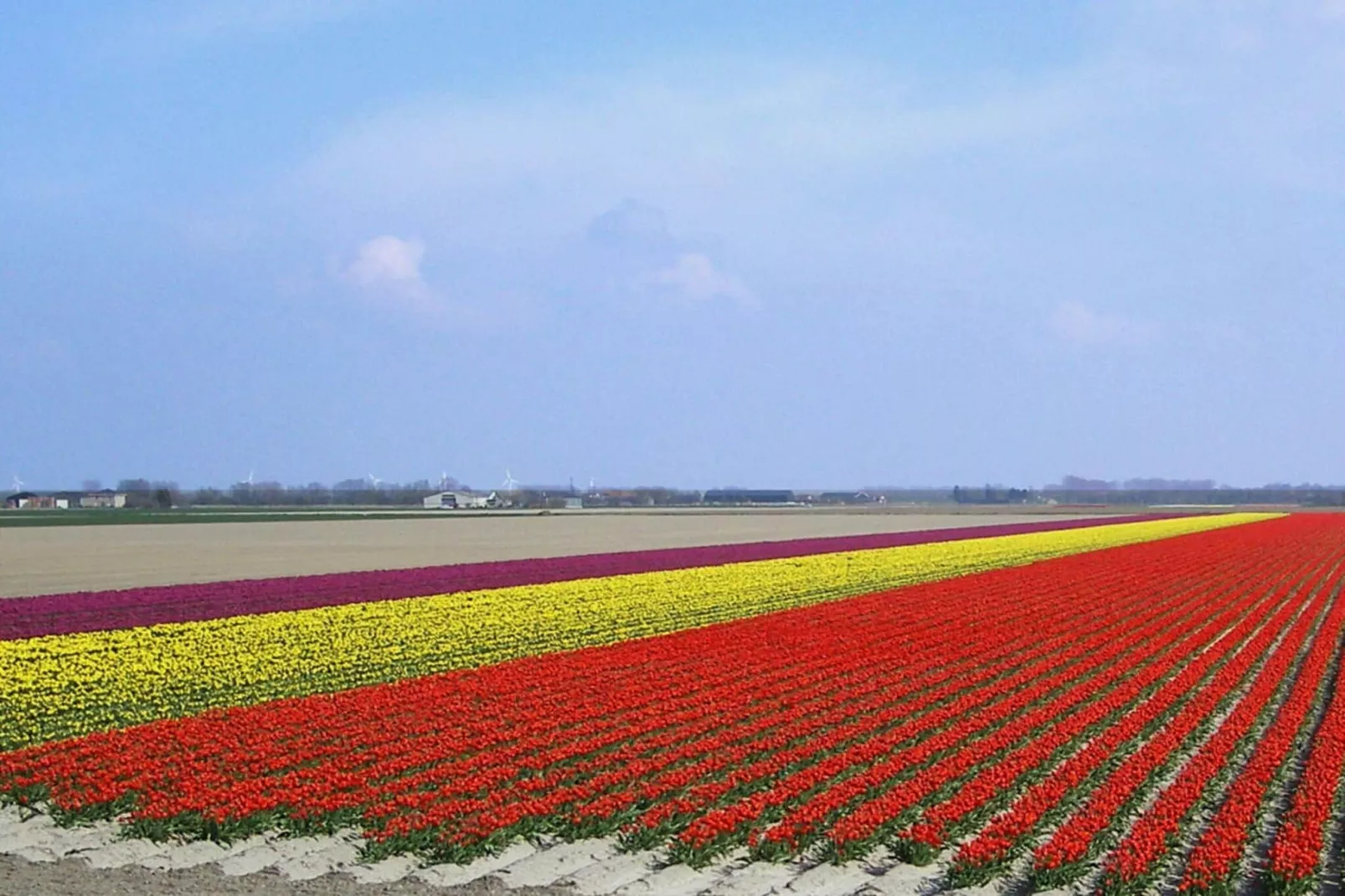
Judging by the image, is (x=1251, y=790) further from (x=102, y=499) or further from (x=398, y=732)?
(x=102, y=499)

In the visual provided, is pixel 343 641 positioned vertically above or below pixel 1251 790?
above

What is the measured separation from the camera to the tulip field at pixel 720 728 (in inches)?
395

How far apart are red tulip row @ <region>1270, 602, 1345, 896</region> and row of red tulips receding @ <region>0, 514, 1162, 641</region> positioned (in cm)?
1883

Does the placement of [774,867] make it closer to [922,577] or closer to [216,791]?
[216,791]

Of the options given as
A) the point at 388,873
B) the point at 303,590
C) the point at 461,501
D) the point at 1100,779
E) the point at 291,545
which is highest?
the point at 461,501

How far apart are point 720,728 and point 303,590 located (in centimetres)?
1926

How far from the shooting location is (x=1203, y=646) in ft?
68.7

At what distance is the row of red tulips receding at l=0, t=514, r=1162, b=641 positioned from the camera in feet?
81.3

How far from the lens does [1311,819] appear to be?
10352mm

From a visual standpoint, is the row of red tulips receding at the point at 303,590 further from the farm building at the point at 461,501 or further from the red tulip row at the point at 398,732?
the farm building at the point at 461,501

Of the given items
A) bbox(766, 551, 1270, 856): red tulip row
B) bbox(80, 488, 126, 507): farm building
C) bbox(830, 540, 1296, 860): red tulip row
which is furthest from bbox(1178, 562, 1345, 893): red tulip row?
bbox(80, 488, 126, 507): farm building

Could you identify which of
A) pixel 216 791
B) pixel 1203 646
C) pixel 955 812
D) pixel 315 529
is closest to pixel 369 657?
pixel 216 791

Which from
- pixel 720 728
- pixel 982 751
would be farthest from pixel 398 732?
pixel 982 751

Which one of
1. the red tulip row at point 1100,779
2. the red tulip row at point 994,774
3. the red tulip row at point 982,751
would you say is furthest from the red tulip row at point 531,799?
the red tulip row at point 1100,779
